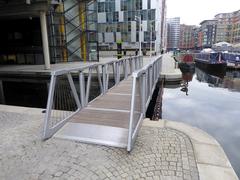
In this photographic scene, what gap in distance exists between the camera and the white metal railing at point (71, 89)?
3463 mm

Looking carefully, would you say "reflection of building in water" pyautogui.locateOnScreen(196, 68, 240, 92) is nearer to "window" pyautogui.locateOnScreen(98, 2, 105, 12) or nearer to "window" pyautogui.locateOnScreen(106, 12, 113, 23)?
"window" pyautogui.locateOnScreen(106, 12, 113, 23)

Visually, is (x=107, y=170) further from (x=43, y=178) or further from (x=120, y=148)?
(x=43, y=178)

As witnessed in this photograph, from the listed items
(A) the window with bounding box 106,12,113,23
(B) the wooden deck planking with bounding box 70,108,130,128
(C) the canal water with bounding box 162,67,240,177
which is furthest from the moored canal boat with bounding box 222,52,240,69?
(A) the window with bounding box 106,12,113,23

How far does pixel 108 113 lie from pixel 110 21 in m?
38.4

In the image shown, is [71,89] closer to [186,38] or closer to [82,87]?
[82,87]

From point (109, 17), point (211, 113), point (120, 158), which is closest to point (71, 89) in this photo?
point (120, 158)

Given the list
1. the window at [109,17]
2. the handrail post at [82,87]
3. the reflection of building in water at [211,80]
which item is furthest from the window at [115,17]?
the handrail post at [82,87]

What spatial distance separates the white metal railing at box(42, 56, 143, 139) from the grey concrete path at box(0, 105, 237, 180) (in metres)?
0.50

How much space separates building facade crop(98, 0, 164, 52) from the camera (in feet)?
122

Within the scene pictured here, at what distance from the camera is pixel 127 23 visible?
129 feet

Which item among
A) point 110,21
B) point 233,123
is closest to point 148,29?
point 110,21

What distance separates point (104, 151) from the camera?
3.03 meters

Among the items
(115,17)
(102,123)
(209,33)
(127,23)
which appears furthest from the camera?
(209,33)

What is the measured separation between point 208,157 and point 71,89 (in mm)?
2877
